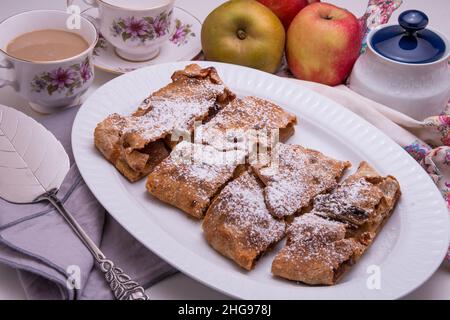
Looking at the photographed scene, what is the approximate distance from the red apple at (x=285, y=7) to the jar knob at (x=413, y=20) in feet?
1.42

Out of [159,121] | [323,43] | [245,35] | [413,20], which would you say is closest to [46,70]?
[159,121]

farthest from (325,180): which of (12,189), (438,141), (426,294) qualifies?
(12,189)

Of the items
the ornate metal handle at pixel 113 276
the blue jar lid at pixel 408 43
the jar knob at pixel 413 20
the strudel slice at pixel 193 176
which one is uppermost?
the jar knob at pixel 413 20

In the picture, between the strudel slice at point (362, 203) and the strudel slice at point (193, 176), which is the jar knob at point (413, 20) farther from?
the strudel slice at point (193, 176)

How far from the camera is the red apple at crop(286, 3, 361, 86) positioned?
178cm

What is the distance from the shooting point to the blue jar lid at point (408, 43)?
161 cm

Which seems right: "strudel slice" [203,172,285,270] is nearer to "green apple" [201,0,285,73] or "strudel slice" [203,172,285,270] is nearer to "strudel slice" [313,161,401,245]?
"strudel slice" [313,161,401,245]

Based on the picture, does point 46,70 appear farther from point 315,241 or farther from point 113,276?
point 315,241

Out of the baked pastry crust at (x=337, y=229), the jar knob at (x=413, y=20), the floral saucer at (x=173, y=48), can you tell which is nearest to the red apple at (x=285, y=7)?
the floral saucer at (x=173, y=48)

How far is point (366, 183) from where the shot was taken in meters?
1.34

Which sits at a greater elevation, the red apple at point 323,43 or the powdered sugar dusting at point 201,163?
the red apple at point 323,43

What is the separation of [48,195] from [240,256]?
48 centimetres

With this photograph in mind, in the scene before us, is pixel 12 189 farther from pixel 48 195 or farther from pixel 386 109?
pixel 386 109

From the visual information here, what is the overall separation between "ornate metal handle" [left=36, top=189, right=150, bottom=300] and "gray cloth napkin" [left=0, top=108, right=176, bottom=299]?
0.01 meters
